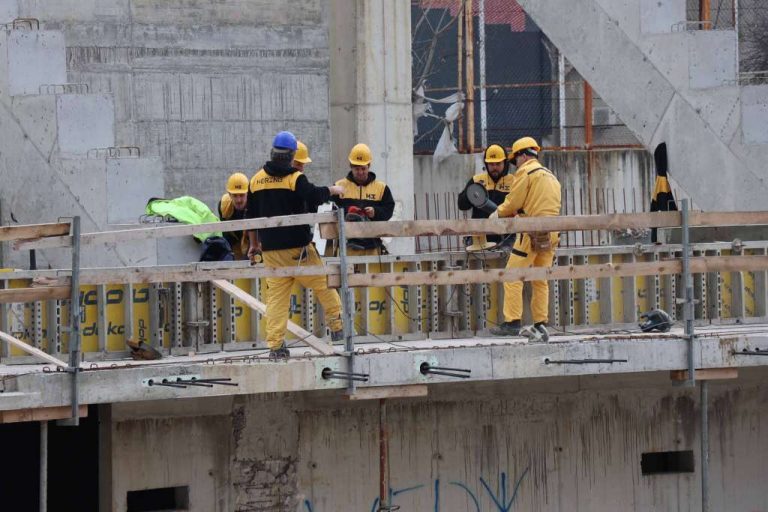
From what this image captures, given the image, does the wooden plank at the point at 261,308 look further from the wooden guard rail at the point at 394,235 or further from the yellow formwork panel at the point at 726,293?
the yellow formwork panel at the point at 726,293

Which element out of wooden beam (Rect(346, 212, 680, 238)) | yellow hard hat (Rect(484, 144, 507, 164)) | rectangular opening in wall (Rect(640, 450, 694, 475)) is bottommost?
rectangular opening in wall (Rect(640, 450, 694, 475))

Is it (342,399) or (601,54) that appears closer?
(342,399)

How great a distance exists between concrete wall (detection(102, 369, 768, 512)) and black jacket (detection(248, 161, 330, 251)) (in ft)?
4.96

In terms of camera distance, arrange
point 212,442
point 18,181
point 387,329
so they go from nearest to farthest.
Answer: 1. point 212,442
2. point 387,329
3. point 18,181

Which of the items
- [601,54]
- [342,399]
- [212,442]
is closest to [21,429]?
[212,442]

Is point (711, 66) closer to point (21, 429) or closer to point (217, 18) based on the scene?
point (217, 18)

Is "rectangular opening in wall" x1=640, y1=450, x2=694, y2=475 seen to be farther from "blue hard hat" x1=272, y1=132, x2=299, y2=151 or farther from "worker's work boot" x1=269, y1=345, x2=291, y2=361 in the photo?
"blue hard hat" x1=272, y1=132, x2=299, y2=151

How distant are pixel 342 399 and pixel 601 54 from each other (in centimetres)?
527

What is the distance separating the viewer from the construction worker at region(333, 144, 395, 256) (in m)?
14.1

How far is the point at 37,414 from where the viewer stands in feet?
35.6

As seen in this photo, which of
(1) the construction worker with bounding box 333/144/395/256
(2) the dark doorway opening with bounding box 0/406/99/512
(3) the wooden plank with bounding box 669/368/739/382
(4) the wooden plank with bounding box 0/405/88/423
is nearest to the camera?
(4) the wooden plank with bounding box 0/405/88/423

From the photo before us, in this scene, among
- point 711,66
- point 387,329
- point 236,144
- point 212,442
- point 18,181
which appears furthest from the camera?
point 236,144

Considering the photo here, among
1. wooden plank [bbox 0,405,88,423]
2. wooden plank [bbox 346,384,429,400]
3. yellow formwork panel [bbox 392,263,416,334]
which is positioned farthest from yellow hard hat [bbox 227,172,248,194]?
wooden plank [bbox 0,405,88,423]

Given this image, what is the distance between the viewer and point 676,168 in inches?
650
